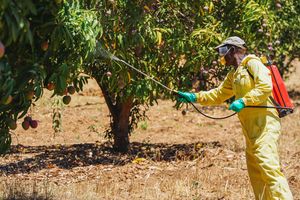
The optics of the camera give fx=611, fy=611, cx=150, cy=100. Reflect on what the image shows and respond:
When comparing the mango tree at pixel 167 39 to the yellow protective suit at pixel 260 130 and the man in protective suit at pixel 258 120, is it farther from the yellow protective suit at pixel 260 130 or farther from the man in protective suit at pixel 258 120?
the yellow protective suit at pixel 260 130

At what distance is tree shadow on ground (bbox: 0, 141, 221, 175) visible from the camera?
874 cm

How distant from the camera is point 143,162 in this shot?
866cm

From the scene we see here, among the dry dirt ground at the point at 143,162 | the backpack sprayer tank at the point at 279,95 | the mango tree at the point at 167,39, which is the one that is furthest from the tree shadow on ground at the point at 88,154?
the backpack sprayer tank at the point at 279,95

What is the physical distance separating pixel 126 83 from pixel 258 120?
9.20 ft

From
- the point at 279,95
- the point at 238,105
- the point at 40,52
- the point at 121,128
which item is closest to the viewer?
the point at 40,52

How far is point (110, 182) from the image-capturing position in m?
7.11

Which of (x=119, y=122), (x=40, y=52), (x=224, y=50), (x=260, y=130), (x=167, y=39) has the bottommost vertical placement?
(x=260, y=130)

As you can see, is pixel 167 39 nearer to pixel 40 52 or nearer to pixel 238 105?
pixel 238 105

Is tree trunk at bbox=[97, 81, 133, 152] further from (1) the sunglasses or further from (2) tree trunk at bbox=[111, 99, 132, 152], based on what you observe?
(1) the sunglasses

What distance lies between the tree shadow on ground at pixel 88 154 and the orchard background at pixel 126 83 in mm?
18

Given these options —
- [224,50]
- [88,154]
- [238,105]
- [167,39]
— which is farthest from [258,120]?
[88,154]

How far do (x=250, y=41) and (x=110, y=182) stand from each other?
3.29 meters

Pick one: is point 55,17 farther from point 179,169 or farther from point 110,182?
point 179,169

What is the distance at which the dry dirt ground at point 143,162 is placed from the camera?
652cm
